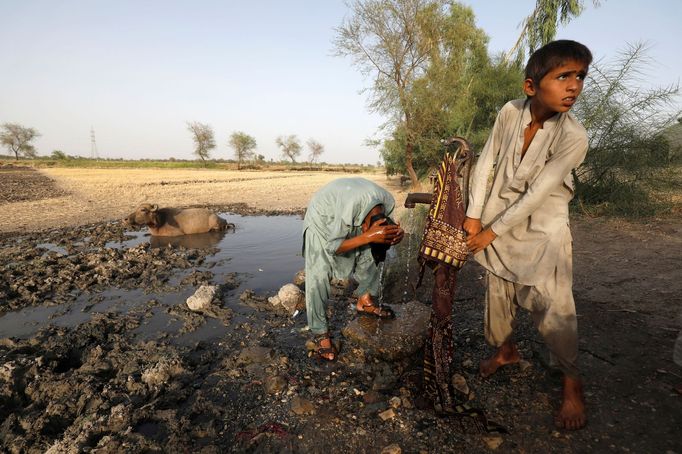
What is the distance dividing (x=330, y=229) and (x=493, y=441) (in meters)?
2.02

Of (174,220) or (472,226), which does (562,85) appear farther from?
(174,220)

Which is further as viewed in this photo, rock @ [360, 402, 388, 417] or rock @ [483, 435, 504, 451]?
rock @ [360, 402, 388, 417]

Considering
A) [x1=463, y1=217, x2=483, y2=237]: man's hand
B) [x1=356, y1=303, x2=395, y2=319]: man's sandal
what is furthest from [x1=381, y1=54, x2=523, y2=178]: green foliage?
[x1=463, y1=217, x2=483, y2=237]: man's hand

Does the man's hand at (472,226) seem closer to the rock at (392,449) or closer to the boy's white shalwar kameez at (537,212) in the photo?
the boy's white shalwar kameez at (537,212)

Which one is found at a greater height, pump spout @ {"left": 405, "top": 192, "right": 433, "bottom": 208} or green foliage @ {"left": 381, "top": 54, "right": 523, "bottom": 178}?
green foliage @ {"left": 381, "top": 54, "right": 523, "bottom": 178}

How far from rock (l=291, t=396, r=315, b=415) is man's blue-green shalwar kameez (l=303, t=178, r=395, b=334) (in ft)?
2.80

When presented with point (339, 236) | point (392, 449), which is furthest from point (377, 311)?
point (392, 449)

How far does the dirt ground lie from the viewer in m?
2.23

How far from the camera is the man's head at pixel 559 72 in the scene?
1.78m

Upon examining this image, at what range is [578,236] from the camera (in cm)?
641

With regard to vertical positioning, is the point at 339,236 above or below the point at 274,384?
above

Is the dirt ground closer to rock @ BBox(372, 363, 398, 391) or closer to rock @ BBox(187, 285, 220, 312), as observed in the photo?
rock @ BBox(372, 363, 398, 391)

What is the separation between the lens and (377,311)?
12.5ft

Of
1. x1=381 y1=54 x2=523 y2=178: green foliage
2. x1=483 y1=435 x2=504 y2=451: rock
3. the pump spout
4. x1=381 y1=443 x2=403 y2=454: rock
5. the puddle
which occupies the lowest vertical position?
x1=381 y1=443 x2=403 y2=454: rock
